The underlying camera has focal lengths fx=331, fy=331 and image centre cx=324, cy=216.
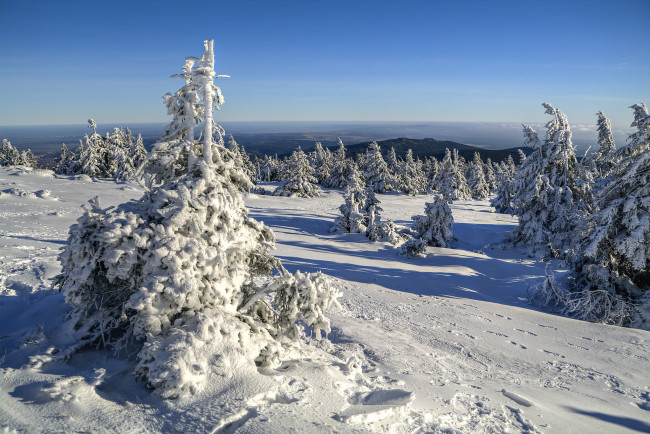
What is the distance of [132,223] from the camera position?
562 centimetres

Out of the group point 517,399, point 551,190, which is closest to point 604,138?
point 551,190

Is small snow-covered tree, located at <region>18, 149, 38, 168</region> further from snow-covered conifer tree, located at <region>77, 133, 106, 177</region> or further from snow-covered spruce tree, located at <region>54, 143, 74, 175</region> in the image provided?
snow-covered conifer tree, located at <region>77, 133, 106, 177</region>

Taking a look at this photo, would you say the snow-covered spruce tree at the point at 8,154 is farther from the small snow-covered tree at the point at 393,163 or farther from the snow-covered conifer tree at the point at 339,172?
the small snow-covered tree at the point at 393,163

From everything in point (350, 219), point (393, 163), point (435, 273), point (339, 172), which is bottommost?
point (435, 273)

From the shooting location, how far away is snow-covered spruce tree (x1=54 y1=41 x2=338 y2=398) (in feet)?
17.0

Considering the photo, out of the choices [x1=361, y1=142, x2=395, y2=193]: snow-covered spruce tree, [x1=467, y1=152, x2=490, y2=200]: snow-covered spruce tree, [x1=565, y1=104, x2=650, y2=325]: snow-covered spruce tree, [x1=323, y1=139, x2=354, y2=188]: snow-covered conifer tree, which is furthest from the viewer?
[x1=467, y1=152, x2=490, y2=200]: snow-covered spruce tree

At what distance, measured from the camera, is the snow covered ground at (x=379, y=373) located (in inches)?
177

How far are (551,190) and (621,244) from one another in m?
11.1

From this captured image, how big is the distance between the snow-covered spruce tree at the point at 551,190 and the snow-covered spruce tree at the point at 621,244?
8.59 meters

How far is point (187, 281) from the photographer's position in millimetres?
5410

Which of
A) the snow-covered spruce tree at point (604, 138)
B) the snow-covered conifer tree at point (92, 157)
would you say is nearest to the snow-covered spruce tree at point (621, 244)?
the snow-covered spruce tree at point (604, 138)


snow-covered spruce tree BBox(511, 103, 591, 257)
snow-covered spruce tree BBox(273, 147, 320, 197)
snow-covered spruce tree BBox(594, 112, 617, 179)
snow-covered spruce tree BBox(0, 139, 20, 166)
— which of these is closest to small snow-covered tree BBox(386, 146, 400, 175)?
snow-covered spruce tree BBox(273, 147, 320, 197)

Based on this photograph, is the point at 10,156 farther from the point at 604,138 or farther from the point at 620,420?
the point at 604,138

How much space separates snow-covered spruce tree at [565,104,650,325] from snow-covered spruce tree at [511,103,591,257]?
28.2 ft
